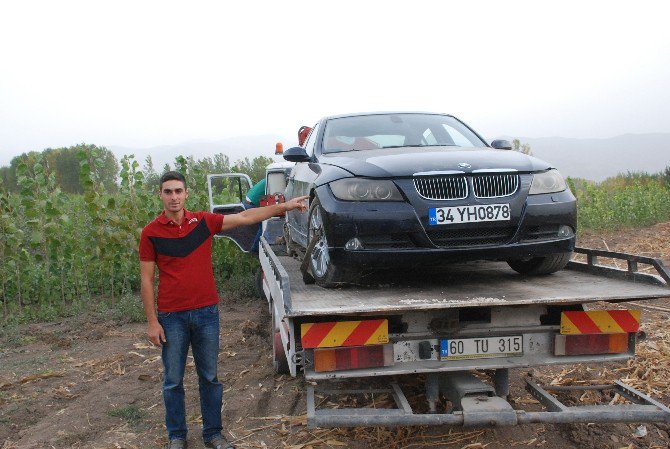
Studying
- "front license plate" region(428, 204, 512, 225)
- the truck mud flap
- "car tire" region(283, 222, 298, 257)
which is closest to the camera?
the truck mud flap

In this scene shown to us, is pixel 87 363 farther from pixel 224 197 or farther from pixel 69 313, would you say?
pixel 224 197

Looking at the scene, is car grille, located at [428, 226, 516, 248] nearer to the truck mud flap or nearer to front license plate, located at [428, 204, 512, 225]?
front license plate, located at [428, 204, 512, 225]

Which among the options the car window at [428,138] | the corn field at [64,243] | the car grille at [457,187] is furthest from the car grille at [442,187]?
the corn field at [64,243]

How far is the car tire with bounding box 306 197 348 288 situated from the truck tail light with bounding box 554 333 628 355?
4.63ft

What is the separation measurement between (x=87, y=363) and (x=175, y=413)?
9.54 ft

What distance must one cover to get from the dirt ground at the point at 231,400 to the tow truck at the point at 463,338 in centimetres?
35

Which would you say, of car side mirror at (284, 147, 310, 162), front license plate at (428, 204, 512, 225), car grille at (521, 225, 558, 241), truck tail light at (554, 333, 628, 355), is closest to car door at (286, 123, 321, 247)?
car side mirror at (284, 147, 310, 162)

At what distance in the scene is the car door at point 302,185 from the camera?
16.0ft

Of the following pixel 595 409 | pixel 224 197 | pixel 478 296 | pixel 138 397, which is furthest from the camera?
pixel 224 197

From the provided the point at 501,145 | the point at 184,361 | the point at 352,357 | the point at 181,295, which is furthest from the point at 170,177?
the point at 501,145

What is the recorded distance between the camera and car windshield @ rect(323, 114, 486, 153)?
5277 mm

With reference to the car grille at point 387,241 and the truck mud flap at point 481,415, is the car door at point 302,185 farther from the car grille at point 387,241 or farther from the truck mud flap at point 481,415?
the truck mud flap at point 481,415

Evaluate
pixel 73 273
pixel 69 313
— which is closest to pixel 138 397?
pixel 69 313

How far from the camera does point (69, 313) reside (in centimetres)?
938
